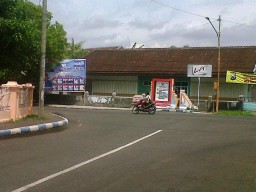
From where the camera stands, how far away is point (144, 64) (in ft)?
136

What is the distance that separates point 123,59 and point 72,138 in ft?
99.7

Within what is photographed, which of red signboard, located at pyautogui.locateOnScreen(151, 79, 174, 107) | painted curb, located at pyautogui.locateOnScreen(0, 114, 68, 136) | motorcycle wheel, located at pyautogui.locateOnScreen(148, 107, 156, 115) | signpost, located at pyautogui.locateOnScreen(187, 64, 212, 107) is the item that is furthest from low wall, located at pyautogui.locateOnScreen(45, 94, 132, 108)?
painted curb, located at pyautogui.locateOnScreen(0, 114, 68, 136)

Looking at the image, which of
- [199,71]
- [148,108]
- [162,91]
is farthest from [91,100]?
[148,108]

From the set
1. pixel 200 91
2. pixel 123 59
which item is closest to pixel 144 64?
pixel 123 59

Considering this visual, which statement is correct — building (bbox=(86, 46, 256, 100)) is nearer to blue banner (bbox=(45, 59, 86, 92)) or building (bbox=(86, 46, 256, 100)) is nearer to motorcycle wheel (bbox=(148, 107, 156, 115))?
blue banner (bbox=(45, 59, 86, 92))

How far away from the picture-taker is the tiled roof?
38469mm

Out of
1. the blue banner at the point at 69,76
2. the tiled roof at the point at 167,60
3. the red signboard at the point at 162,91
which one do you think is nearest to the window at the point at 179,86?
the tiled roof at the point at 167,60

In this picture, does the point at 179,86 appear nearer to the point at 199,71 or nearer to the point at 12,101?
the point at 199,71

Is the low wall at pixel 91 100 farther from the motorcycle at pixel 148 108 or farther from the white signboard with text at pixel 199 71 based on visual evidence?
the motorcycle at pixel 148 108

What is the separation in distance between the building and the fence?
21825 mm

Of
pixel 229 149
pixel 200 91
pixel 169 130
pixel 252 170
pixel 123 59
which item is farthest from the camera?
pixel 123 59

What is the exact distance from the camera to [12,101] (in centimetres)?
1755

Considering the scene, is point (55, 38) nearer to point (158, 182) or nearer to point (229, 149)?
point (229, 149)

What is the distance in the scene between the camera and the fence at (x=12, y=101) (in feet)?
55.6
